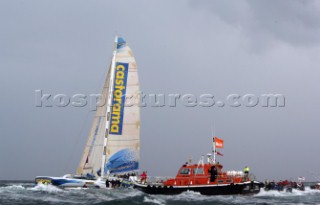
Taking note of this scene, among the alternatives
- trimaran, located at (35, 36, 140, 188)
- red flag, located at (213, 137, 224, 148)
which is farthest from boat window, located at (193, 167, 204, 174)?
trimaran, located at (35, 36, 140, 188)

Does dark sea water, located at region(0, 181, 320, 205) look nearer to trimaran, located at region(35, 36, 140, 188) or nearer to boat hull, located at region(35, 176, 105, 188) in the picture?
boat hull, located at region(35, 176, 105, 188)

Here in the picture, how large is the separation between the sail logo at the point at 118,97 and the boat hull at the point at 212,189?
999cm

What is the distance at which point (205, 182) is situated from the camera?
4178cm

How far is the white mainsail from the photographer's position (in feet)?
162

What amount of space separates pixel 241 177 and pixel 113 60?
19.1 metres

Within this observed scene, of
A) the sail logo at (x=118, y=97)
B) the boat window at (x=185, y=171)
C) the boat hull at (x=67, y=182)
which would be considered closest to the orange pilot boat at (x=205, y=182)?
the boat window at (x=185, y=171)

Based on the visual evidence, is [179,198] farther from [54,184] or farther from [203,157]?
[54,184]

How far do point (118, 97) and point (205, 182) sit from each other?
14623 millimetres

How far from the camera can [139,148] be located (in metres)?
50.8

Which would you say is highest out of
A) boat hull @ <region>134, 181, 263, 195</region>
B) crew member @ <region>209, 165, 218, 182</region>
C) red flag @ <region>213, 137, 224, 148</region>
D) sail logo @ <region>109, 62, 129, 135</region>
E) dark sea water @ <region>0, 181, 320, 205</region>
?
sail logo @ <region>109, 62, 129, 135</region>

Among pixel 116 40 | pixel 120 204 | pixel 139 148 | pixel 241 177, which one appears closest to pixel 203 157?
pixel 241 177

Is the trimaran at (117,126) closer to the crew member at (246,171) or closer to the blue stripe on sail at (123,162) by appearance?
the blue stripe on sail at (123,162)

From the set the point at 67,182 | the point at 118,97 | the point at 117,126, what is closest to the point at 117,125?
the point at 117,126

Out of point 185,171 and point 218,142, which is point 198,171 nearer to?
point 185,171
